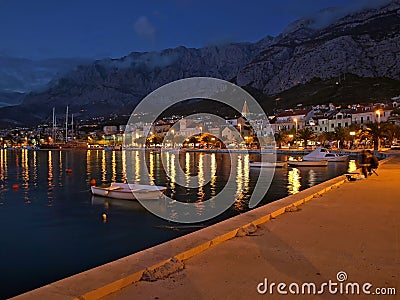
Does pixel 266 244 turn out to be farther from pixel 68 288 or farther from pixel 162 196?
pixel 162 196

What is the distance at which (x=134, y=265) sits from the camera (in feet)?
18.9

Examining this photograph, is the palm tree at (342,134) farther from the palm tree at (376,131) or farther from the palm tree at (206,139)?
the palm tree at (206,139)

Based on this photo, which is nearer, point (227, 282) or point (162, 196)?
point (227, 282)

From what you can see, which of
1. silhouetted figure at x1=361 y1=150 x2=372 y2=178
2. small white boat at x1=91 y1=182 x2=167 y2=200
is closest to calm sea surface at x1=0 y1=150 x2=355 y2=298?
small white boat at x1=91 y1=182 x2=167 y2=200

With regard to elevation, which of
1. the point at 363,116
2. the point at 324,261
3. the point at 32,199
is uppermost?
the point at 363,116

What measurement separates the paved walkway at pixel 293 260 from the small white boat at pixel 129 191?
1212 centimetres

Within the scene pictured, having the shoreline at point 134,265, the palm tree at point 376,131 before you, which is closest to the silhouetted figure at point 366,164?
the shoreline at point 134,265

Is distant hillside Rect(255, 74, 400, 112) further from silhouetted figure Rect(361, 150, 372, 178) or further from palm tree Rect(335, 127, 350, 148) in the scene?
silhouetted figure Rect(361, 150, 372, 178)

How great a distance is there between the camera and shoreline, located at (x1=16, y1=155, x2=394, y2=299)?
4.77m

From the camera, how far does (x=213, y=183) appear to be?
99.9 feet

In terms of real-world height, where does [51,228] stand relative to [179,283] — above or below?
below

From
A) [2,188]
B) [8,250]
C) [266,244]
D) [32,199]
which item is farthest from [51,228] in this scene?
[2,188]

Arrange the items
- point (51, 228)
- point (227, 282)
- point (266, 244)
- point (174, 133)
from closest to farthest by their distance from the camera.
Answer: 1. point (227, 282)
2. point (266, 244)
3. point (51, 228)
4. point (174, 133)

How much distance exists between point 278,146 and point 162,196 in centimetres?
8132
